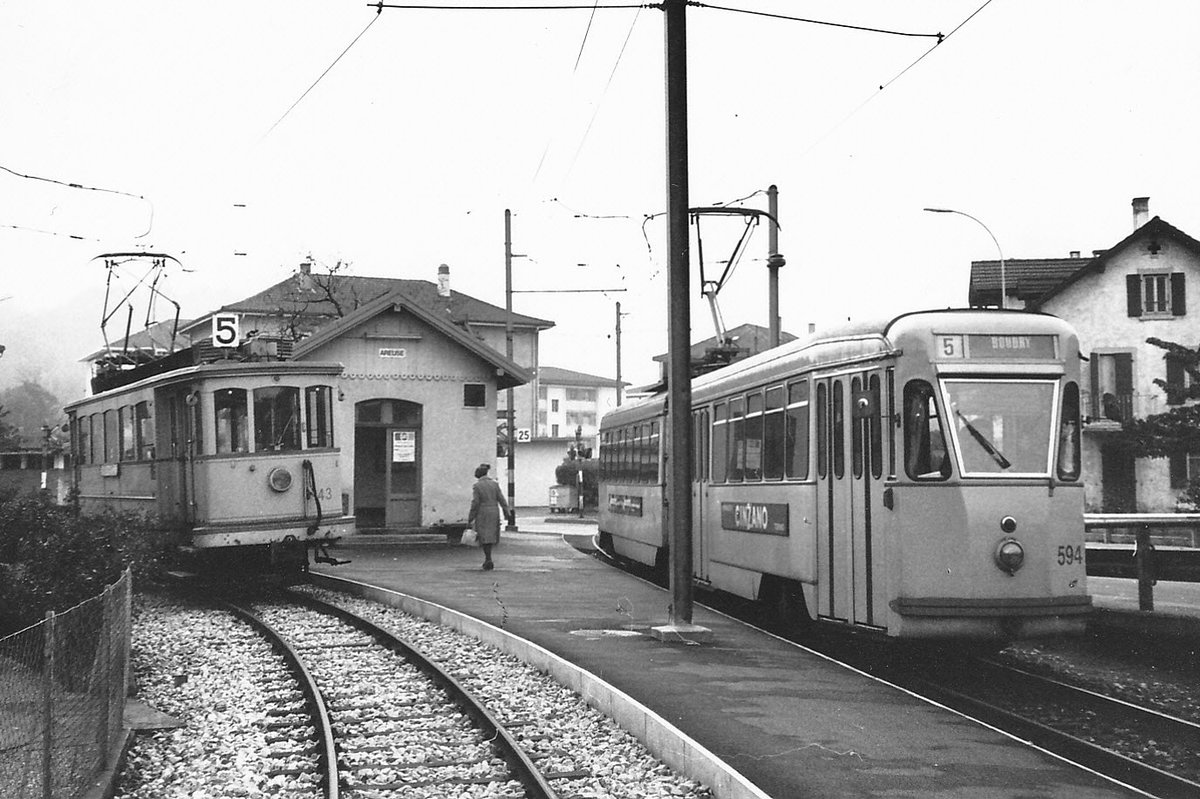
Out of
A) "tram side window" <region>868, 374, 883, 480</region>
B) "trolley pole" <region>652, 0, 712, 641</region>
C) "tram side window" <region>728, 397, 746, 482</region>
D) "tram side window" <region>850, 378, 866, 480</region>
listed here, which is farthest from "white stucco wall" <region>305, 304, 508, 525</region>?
"tram side window" <region>868, 374, 883, 480</region>

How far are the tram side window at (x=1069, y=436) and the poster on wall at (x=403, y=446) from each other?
2082 cm

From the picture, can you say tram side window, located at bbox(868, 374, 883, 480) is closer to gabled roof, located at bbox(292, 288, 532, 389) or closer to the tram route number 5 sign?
the tram route number 5 sign

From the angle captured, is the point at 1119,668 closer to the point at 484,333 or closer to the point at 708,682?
the point at 708,682

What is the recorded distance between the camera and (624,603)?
1725 cm

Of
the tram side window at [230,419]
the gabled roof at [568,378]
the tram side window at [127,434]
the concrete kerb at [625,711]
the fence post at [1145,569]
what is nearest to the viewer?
the concrete kerb at [625,711]

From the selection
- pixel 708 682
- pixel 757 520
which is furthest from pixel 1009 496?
pixel 757 520

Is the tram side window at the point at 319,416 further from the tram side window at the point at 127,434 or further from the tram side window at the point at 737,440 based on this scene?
the tram side window at the point at 737,440

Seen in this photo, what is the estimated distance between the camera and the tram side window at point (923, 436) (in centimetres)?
1088

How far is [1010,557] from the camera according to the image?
10.7 meters

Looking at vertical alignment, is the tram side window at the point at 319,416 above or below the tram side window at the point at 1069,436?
above

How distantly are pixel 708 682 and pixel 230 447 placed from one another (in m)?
9.56

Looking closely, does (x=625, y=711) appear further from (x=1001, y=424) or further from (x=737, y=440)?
(x=737, y=440)

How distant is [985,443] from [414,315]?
21079 mm

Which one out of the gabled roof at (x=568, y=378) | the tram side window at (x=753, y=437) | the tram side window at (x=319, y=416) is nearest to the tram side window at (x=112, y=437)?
the tram side window at (x=319, y=416)
